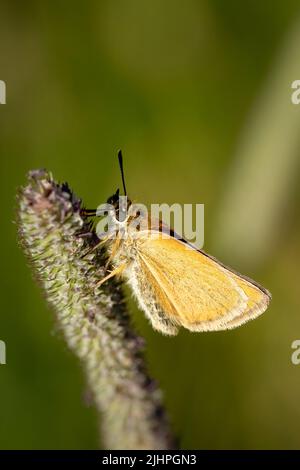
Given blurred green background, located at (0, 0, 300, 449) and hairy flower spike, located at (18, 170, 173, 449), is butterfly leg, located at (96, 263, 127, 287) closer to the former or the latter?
hairy flower spike, located at (18, 170, 173, 449)

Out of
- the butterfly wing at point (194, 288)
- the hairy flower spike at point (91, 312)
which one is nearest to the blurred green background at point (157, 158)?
the butterfly wing at point (194, 288)

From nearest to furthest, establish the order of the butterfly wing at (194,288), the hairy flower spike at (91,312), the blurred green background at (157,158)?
1. the hairy flower spike at (91,312)
2. the butterfly wing at (194,288)
3. the blurred green background at (157,158)

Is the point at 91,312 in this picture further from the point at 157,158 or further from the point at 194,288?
the point at 157,158

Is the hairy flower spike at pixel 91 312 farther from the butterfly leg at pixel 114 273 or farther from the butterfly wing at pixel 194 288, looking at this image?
the butterfly wing at pixel 194 288

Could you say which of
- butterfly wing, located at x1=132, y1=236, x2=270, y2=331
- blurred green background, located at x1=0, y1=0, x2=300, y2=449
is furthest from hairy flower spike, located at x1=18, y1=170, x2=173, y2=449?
blurred green background, located at x1=0, y1=0, x2=300, y2=449
